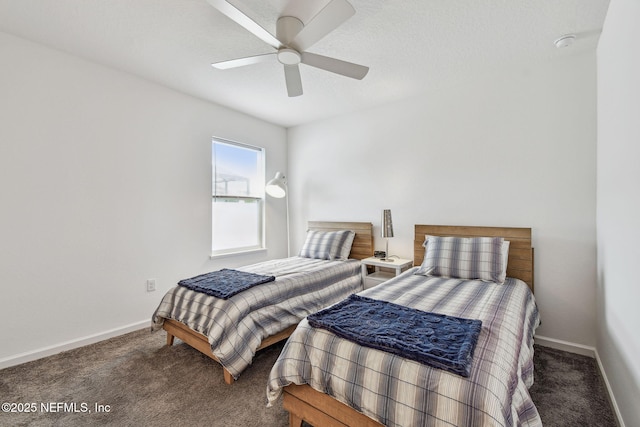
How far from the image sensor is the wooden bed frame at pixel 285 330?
7.12 feet

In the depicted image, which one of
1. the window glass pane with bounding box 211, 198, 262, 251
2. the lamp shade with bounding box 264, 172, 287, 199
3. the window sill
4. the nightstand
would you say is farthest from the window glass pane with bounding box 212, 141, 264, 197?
the nightstand

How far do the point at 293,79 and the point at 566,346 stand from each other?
3205 mm

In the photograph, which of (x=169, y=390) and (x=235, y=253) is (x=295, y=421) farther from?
(x=235, y=253)

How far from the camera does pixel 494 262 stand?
95.3 inches

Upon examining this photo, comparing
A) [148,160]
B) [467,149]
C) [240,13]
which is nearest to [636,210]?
[467,149]

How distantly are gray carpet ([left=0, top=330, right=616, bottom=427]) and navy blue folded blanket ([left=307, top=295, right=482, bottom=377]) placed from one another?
712mm

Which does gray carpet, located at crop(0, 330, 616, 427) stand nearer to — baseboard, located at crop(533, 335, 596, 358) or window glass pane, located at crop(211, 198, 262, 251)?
baseboard, located at crop(533, 335, 596, 358)

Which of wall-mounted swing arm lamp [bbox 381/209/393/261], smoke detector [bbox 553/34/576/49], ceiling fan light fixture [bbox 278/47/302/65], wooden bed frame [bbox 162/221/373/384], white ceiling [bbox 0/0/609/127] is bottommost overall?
wooden bed frame [bbox 162/221/373/384]

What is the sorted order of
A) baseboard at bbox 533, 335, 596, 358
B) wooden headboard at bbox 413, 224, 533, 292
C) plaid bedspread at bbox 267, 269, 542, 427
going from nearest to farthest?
plaid bedspread at bbox 267, 269, 542, 427 < baseboard at bbox 533, 335, 596, 358 < wooden headboard at bbox 413, 224, 533, 292

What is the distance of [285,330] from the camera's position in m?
2.36

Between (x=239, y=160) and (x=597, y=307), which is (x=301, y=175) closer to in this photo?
(x=239, y=160)

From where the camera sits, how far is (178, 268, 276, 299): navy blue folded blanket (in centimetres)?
220

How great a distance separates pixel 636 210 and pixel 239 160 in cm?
380

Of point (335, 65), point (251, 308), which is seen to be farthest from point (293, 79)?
point (251, 308)
